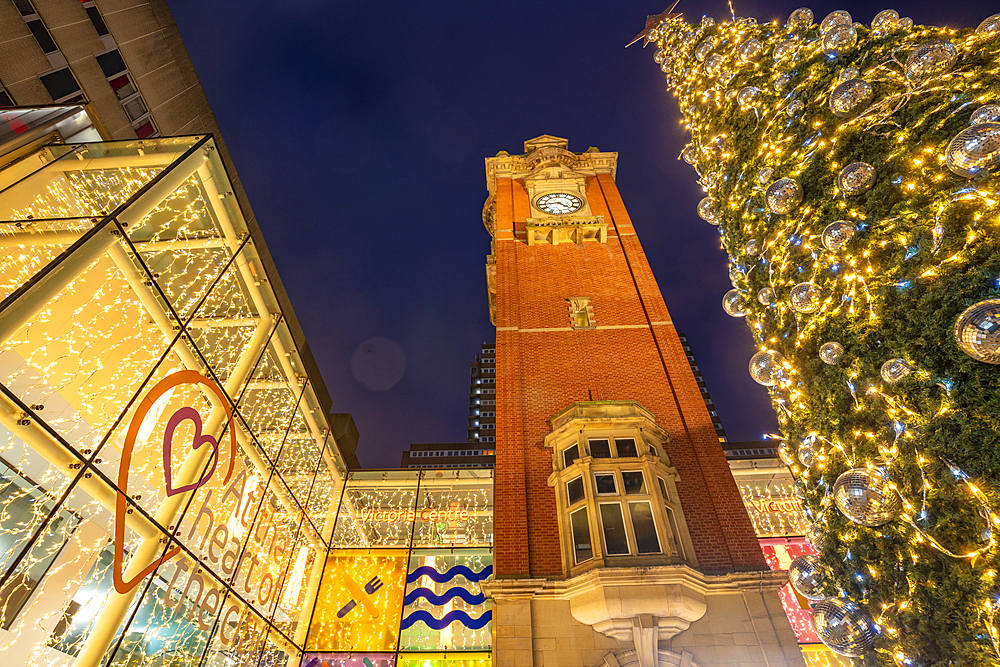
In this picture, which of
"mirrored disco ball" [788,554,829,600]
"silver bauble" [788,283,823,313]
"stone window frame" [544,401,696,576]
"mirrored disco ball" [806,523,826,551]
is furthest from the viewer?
"stone window frame" [544,401,696,576]

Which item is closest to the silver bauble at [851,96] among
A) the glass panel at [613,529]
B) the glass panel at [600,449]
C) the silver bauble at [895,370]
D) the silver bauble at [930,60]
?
the silver bauble at [930,60]

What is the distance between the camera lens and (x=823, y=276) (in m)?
4.24

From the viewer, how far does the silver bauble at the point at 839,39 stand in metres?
4.35

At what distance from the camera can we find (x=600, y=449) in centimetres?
1129

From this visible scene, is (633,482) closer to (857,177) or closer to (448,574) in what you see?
(448,574)

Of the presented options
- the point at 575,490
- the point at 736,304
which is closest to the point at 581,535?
the point at 575,490

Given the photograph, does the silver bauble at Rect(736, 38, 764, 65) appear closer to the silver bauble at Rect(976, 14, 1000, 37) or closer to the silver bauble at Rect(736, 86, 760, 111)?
the silver bauble at Rect(736, 86, 760, 111)

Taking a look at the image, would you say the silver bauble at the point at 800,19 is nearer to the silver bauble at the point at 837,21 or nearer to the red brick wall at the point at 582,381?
the silver bauble at the point at 837,21

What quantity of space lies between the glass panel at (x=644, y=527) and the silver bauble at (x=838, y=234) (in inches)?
297

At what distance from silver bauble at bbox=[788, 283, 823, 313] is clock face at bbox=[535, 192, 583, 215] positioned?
18.5m

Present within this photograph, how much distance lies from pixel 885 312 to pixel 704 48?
4479mm

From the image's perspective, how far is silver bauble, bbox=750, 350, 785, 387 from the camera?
15.6 ft

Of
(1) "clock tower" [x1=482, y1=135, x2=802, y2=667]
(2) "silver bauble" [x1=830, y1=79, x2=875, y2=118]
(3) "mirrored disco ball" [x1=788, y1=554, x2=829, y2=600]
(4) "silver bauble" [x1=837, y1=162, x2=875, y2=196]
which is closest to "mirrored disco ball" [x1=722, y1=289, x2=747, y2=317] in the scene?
(4) "silver bauble" [x1=837, y1=162, x2=875, y2=196]

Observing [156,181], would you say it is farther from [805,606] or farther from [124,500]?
[805,606]
